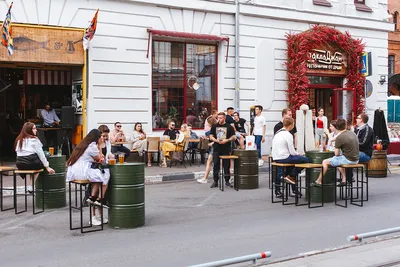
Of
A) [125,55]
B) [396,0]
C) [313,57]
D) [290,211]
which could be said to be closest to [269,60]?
[313,57]

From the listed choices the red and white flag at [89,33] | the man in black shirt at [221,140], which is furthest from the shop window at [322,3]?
Answer: the man in black shirt at [221,140]

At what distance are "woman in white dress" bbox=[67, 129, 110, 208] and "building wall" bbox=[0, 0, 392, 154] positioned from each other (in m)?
7.81

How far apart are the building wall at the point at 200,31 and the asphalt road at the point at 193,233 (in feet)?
19.4

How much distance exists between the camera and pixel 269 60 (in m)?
20.0

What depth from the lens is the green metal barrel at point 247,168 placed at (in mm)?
12188

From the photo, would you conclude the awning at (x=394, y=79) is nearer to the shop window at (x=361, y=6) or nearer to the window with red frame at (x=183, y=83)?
the shop window at (x=361, y=6)

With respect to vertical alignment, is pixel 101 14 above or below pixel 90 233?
above

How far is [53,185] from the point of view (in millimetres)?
9883

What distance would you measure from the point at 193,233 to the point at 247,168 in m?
4.56

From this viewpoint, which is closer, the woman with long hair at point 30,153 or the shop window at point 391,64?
the woman with long hair at point 30,153

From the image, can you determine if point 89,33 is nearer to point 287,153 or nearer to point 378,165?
point 287,153

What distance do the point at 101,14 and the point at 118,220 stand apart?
9.56 meters

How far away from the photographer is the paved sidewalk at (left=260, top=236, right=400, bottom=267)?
6.28 metres

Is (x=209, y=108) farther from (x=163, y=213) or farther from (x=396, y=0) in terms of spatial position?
(x=396, y=0)
